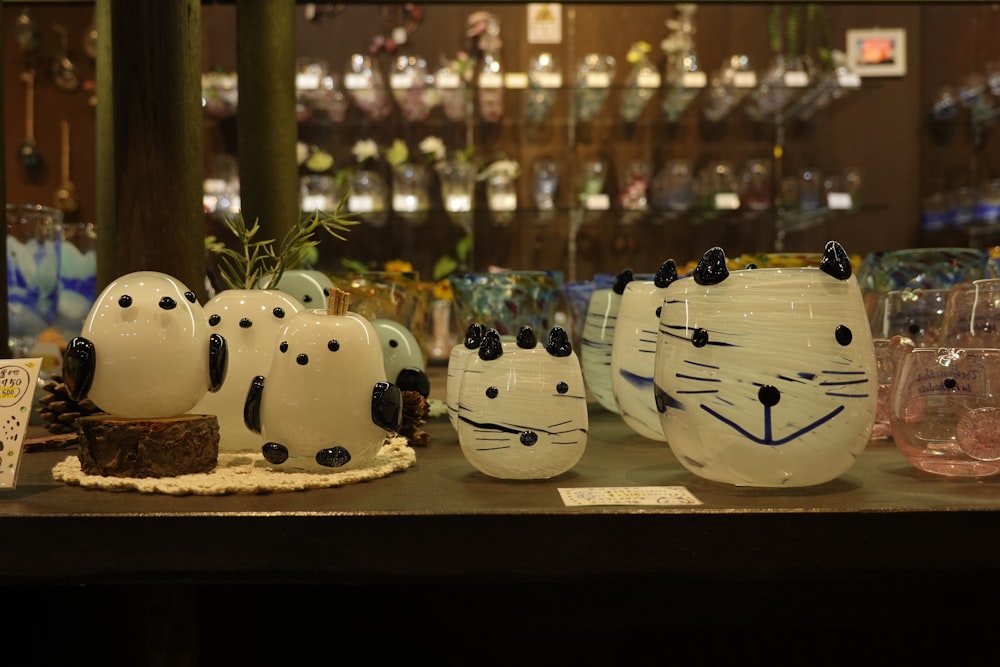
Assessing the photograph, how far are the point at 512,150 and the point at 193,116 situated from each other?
3199 millimetres

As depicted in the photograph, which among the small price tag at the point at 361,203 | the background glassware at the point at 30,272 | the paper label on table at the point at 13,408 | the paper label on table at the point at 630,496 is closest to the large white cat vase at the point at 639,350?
the paper label on table at the point at 630,496

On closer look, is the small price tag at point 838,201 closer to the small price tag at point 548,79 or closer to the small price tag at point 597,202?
the small price tag at point 597,202

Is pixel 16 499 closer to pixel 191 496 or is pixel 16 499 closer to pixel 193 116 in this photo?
pixel 191 496

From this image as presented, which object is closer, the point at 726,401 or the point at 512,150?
the point at 726,401

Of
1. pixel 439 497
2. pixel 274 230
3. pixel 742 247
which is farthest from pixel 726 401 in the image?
pixel 742 247

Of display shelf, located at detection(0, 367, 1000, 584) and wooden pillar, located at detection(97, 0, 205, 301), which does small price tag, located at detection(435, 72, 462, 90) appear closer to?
wooden pillar, located at detection(97, 0, 205, 301)

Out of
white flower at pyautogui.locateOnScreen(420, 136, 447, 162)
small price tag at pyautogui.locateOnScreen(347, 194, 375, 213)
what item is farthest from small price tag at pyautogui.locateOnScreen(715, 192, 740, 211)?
small price tag at pyautogui.locateOnScreen(347, 194, 375, 213)

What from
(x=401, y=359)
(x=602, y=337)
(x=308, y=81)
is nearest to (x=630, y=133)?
(x=308, y=81)

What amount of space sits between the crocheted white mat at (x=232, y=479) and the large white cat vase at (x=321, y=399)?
0.02 metres

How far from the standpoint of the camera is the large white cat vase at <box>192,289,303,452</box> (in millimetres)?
997

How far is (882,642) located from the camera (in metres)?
1.11

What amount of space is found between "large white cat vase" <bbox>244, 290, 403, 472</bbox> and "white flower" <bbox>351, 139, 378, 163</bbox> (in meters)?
3.35

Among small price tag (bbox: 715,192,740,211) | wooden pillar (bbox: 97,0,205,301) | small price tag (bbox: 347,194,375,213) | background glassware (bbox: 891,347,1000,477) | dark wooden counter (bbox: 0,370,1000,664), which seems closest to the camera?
dark wooden counter (bbox: 0,370,1000,664)

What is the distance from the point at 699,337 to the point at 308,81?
357 cm
